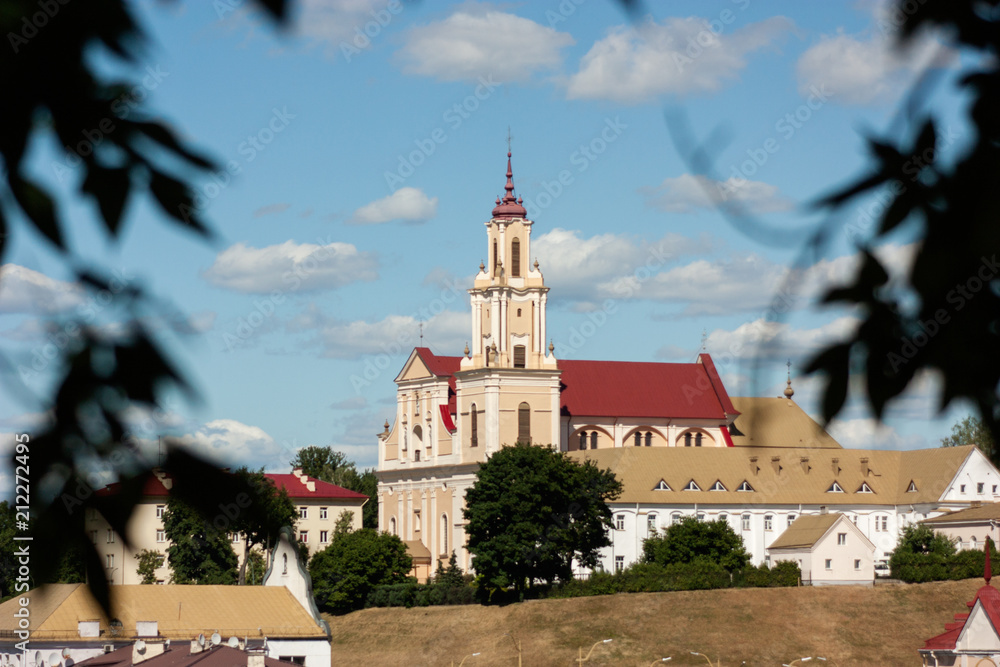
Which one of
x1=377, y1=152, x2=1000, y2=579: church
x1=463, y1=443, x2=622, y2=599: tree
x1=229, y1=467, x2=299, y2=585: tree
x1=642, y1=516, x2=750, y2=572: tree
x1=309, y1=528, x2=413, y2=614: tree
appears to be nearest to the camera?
x1=229, y1=467, x2=299, y2=585: tree

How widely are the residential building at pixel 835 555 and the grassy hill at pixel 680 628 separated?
215cm

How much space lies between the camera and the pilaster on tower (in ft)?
297

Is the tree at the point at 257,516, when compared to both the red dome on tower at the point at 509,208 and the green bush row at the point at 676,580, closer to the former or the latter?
the green bush row at the point at 676,580

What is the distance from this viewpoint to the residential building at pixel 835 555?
72.7 metres

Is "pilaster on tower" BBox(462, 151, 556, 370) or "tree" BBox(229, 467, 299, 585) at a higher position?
"pilaster on tower" BBox(462, 151, 556, 370)

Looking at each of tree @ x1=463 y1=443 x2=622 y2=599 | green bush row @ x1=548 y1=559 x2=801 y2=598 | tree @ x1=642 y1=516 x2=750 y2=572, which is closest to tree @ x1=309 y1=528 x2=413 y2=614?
tree @ x1=463 y1=443 x2=622 y2=599

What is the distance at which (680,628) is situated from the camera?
6331cm

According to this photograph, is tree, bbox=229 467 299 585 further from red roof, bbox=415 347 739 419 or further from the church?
red roof, bbox=415 347 739 419

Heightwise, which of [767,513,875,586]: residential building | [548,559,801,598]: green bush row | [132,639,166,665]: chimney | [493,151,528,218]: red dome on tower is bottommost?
[132,639,166,665]: chimney

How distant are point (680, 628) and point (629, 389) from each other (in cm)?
3229

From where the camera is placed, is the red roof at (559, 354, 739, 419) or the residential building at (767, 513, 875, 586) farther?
the red roof at (559, 354, 739, 419)

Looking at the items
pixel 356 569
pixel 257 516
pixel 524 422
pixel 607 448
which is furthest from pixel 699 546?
pixel 257 516

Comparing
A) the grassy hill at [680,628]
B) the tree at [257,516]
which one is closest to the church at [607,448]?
the grassy hill at [680,628]

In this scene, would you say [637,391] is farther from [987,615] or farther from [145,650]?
[145,650]
